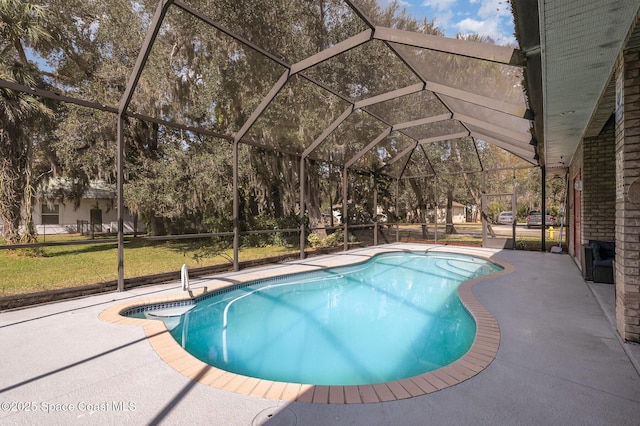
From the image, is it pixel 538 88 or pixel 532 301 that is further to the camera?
pixel 532 301

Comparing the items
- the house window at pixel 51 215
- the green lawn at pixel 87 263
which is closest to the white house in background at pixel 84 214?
the house window at pixel 51 215

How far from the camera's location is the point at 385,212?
1322 cm

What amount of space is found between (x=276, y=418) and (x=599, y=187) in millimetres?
7068

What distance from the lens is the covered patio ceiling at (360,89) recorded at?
4.32 meters

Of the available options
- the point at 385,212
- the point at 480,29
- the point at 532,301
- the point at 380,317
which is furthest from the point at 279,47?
the point at 385,212

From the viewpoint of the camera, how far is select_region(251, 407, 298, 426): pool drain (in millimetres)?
1831

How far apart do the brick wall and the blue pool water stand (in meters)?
2.75

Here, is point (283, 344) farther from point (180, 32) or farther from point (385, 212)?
point (385, 212)

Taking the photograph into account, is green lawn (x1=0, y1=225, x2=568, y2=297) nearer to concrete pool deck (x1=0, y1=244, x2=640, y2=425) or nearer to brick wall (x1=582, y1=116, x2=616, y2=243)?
concrete pool deck (x1=0, y1=244, x2=640, y2=425)

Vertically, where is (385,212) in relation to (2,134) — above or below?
below

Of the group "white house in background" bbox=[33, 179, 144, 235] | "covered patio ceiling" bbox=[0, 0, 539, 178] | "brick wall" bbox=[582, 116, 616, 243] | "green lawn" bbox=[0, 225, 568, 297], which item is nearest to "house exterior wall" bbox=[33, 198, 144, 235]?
"white house in background" bbox=[33, 179, 144, 235]

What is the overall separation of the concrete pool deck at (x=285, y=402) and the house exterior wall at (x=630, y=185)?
1.13ft

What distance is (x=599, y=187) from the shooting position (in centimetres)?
586

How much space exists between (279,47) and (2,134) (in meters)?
7.89
